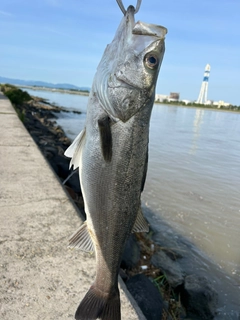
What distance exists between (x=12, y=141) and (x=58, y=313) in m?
5.02

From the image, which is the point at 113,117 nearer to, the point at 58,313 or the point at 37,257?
the point at 58,313

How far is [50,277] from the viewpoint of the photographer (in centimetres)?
256

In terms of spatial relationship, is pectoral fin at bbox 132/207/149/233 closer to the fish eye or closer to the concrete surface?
the concrete surface

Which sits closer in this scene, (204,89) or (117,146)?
(117,146)

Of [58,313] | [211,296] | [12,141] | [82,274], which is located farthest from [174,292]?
[12,141]

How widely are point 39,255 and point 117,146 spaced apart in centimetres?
159

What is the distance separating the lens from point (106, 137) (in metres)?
1.79

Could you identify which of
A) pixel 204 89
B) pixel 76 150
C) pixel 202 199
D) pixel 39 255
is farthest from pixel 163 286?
pixel 204 89

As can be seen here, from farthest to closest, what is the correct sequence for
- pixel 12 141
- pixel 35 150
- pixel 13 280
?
pixel 12 141 → pixel 35 150 → pixel 13 280

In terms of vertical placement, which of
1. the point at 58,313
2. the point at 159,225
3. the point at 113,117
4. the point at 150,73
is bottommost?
the point at 159,225

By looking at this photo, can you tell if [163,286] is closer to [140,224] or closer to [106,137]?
[140,224]

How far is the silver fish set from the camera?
5.98 feet

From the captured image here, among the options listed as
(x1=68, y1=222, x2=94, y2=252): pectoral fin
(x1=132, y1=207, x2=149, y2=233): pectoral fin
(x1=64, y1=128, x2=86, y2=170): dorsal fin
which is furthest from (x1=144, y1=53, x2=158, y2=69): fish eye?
(x1=68, y1=222, x2=94, y2=252): pectoral fin

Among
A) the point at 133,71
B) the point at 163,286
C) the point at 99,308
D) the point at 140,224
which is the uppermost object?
the point at 133,71
